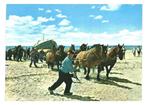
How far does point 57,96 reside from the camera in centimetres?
449

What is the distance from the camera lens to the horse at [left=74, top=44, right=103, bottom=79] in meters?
4.59

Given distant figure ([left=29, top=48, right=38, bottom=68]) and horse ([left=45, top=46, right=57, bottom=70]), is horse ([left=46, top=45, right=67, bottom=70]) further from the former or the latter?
distant figure ([left=29, top=48, right=38, bottom=68])

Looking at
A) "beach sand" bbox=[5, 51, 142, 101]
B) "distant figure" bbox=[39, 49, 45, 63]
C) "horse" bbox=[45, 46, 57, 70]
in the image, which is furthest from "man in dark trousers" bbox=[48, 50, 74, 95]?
"distant figure" bbox=[39, 49, 45, 63]

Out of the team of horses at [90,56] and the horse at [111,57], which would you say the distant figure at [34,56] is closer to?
the team of horses at [90,56]

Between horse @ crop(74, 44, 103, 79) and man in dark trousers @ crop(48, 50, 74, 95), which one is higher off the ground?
horse @ crop(74, 44, 103, 79)

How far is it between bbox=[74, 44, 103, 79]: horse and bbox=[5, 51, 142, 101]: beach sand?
0.09m

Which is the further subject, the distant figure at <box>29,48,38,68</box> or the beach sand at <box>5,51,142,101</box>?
the distant figure at <box>29,48,38,68</box>

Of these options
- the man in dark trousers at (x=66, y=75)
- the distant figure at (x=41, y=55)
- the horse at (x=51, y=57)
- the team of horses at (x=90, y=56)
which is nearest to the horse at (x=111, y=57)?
the team of horses at (x=90, y=56)

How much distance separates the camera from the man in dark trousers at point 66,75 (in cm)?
449

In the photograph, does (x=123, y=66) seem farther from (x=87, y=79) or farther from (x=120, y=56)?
(x=87, y=79)

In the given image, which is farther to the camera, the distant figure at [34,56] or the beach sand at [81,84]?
the distant figure at [34,56]

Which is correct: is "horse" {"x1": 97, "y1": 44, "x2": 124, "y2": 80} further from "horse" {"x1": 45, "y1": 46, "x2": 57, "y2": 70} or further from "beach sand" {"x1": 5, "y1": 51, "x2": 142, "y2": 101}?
"horse" {"x1": 45, "y1": 46, "x2": 57, "y2": 70}

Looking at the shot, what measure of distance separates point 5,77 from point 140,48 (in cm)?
137

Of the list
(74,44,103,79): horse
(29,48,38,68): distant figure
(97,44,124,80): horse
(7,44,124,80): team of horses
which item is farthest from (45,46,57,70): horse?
(97,44,124,80): horse
